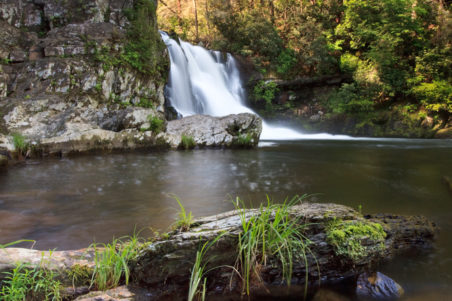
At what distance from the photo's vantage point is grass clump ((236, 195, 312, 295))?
212cm

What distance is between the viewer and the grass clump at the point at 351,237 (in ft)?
7.54

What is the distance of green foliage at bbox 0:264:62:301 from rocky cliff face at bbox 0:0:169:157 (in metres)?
7.81

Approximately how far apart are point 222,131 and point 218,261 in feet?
30.7

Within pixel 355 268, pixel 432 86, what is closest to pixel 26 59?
pixel 355 268

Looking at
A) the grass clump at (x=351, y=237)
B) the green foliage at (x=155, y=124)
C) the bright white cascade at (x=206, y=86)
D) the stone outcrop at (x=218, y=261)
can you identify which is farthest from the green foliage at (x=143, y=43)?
the grass clump at (x=351, y=237)

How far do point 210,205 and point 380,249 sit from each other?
2.74 metres

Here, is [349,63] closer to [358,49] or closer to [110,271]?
[358,49]

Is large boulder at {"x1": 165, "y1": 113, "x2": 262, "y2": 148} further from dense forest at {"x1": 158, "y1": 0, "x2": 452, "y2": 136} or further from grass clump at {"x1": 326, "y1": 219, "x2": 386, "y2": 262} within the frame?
grass clump at {"x1": 326, "y1": 219, "x2": 386, "y2": 262}

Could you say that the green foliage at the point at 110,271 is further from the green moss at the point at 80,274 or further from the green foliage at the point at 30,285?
the green foliage at the point at 30,285

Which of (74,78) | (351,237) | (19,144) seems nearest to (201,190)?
(351,237)

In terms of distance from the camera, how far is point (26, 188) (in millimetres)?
5527

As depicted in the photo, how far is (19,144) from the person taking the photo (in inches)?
329

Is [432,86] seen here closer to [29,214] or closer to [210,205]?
[210,205]

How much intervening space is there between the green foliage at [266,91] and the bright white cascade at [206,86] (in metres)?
0.96
